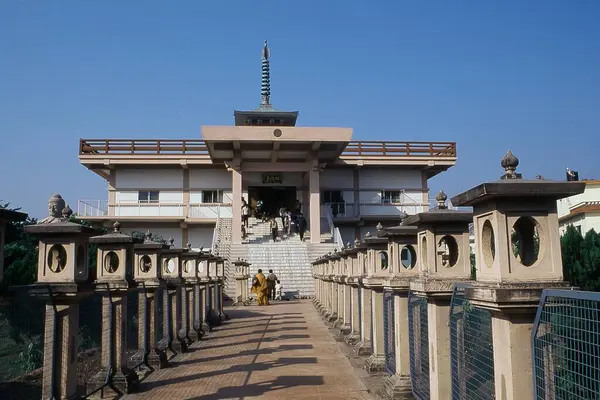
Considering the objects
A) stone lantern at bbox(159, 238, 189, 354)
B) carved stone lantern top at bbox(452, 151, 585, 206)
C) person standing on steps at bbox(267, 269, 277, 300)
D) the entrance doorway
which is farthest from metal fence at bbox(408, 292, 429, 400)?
the entrance doorway

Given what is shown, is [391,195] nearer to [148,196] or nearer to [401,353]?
[148,196]

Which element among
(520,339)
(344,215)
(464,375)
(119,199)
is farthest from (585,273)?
(119,199)

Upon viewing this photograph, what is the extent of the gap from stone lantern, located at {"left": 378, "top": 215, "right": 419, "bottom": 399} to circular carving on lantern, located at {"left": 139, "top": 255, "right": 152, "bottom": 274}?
4866 mm

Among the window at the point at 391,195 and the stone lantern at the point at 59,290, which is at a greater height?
the window at the point at 391,195

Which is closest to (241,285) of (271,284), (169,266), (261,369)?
(271,284)

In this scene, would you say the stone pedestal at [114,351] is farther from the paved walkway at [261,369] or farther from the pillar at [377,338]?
the pillar at [377,338]

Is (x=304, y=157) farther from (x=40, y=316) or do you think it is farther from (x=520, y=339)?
(x=520, y=339)

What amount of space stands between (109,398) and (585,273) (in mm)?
10015

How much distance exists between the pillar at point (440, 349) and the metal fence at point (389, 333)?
6.09 ft

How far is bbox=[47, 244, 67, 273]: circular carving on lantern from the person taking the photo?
662cm

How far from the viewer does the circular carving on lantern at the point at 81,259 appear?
22.2 ft

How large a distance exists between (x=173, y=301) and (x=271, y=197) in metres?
31.9

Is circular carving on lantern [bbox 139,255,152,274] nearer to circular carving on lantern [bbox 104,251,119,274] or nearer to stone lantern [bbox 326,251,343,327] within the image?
circular carving on lantern [bbox 104,251,119,274]

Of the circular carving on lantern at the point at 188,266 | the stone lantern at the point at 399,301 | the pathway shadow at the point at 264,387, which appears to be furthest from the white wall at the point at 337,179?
the stone lantern at the point at 399,301
